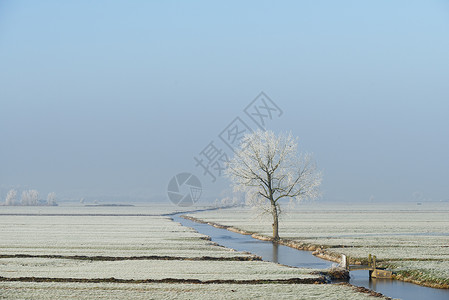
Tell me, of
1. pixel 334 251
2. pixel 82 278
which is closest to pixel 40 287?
pixel 82 278

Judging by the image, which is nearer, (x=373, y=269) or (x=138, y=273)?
(x=138, y=273)

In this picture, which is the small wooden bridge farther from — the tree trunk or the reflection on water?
the tree trunk

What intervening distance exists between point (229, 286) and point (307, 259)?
15.5 metres

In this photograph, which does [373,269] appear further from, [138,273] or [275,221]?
[275,221]

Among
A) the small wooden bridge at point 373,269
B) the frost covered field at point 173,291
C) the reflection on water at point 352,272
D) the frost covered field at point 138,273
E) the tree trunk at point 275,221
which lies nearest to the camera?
the frost covered field at point 173,291

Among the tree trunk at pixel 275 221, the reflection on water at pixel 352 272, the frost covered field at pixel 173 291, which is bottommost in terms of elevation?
the reflection on water at pixel 352 272

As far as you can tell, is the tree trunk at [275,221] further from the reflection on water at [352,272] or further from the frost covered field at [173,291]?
the frost covered field at [173,291]

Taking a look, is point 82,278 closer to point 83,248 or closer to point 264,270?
point 264,270

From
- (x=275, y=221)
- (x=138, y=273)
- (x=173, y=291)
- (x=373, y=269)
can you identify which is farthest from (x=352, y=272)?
(x=275, y=221)

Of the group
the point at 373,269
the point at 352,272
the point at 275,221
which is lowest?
the point at 352,272

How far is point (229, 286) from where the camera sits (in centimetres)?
2703

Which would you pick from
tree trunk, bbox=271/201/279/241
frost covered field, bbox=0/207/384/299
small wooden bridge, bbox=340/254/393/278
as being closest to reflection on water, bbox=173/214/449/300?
small wooden bridge, bbox=340/254/393/278

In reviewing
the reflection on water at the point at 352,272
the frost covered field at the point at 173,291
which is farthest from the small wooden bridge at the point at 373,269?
the frost covered field at the point at 173,291

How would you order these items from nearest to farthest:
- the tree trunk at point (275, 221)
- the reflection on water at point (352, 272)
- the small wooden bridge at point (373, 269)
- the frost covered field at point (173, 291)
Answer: the frost covered field at point (173, 291)
the reflection on water at point (352, 272)
the small wooden bridge at point (373, 269)
the tree trunk at point (275, 221)
